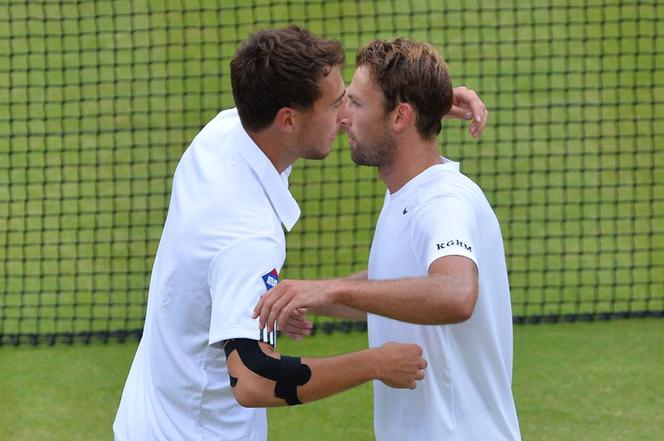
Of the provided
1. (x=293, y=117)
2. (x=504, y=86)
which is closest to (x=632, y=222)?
(x=504, y=86)

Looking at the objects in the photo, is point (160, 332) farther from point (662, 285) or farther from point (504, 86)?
point (504, 86)

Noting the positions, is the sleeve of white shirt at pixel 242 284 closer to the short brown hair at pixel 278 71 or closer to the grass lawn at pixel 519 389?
the short brown hair at pixel 278 71

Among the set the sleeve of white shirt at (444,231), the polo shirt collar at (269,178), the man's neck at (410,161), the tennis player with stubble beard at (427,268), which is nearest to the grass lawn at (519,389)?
the tennis player with stubble beard at (427,268)

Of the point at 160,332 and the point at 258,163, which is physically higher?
the point at 258,163

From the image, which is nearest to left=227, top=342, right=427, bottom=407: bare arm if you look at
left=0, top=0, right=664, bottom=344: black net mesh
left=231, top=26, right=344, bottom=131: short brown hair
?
left=231, top=26, right=344, bottom=131: short brown hair

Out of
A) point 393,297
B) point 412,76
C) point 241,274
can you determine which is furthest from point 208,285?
point 412,76

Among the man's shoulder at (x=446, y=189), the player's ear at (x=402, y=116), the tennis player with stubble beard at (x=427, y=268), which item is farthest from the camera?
the player's ear at (x=402, y=116)

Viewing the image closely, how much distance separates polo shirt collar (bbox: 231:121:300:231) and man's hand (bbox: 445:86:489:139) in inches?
36.0

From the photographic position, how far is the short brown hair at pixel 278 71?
405 centimetres

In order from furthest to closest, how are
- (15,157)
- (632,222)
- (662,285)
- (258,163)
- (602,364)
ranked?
(15,157) < (632,222) < (662,285) < (602,364) < (258,163)

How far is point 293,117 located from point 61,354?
4.45 metres

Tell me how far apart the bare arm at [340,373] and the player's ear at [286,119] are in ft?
2.66

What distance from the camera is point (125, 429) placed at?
4.31m

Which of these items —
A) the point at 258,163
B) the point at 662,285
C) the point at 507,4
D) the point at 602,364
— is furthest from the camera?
the point at 507,4
